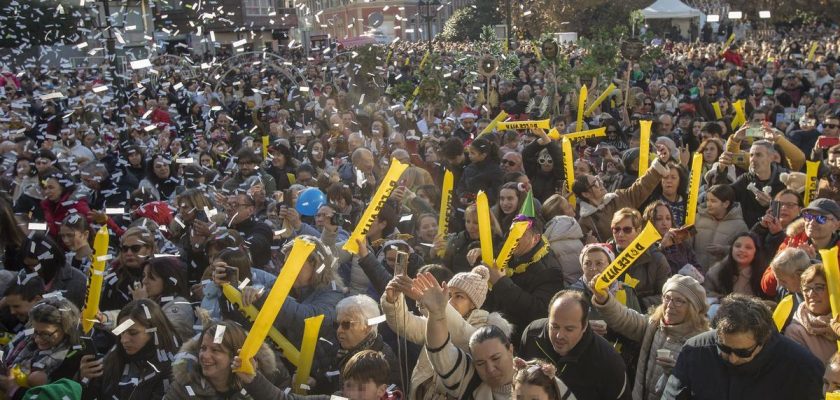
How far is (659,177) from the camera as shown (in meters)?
7.18

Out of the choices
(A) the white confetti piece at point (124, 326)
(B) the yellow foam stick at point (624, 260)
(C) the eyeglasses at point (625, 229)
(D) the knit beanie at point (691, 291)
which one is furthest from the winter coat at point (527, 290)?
(A) the white confetti piece at point (124, 326)

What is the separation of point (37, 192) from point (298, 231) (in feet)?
10.2

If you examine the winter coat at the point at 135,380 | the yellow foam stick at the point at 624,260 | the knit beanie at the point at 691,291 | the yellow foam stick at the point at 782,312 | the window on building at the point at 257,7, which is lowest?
the winter coat at the point at 135,380

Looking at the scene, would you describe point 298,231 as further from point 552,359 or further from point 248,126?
point 248,126

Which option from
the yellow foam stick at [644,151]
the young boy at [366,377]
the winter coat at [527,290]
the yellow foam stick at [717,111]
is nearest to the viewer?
the young boy at [366,377]

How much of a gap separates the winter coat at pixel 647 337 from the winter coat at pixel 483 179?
3804 millimetres

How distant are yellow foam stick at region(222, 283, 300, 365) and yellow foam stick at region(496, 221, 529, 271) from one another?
1.22 m

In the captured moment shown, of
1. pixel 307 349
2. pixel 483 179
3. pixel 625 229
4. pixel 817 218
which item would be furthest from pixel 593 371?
pixel 483 179

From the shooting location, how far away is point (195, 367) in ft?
13.9

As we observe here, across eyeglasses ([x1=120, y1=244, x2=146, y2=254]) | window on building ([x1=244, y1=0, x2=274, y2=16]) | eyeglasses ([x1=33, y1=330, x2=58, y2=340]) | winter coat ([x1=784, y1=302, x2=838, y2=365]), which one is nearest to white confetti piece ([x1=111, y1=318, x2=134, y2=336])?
eyeglasses ([x1=33, y1=330, x2=58, y2=340])

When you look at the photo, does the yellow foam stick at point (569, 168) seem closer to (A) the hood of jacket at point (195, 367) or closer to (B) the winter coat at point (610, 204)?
(B) the winter coat at point (610, 204)

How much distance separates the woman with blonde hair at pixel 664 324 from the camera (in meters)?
4.32

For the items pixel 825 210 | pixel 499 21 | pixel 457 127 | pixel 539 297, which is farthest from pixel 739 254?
pixel 499 21

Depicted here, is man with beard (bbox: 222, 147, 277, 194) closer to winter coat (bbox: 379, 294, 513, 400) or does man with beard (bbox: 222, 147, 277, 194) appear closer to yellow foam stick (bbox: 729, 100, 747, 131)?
winter coat (bbox: 379, 294, 513, 400)
